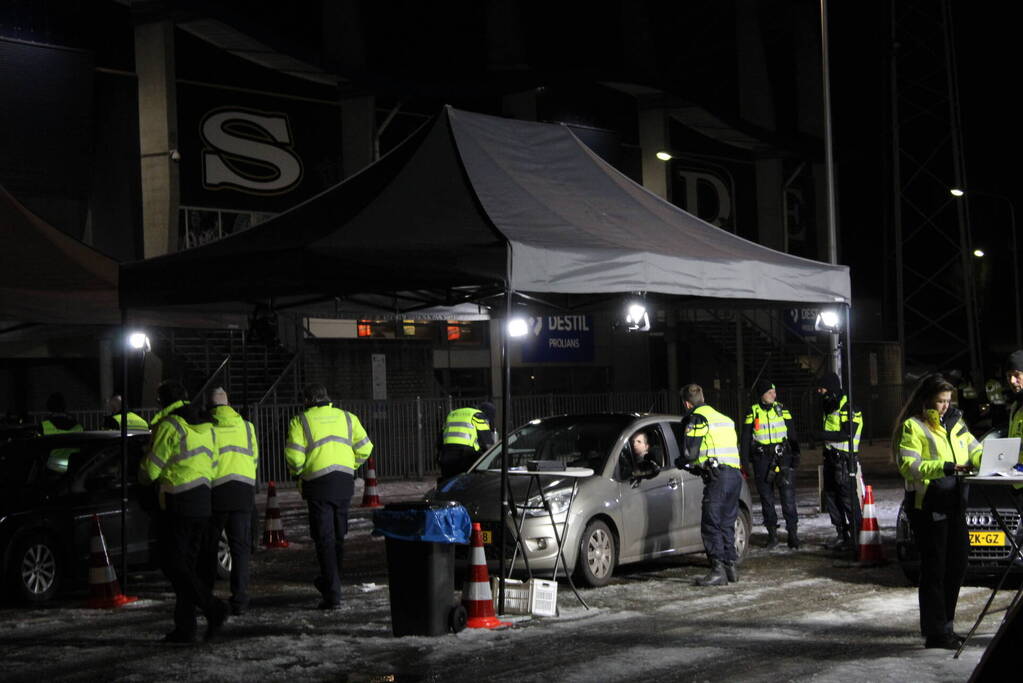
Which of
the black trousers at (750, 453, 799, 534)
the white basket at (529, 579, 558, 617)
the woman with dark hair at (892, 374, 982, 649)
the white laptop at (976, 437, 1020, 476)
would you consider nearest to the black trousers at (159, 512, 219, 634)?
the white basket at (529, 579, 558, 617)

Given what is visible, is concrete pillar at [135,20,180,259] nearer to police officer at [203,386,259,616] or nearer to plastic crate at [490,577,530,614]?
police officer at [203,386,259,616]

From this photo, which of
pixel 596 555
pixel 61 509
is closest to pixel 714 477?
pixel 596 555

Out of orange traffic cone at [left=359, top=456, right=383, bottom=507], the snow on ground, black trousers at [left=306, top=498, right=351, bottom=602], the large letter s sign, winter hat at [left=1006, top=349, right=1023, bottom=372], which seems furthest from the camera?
the large letter s sign

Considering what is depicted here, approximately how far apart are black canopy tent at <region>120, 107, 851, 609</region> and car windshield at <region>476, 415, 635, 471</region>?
1.63 metres

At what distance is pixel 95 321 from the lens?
49.9 feet

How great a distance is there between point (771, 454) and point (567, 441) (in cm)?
317

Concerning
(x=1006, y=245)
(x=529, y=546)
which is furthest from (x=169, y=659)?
(x=1006, y=245)

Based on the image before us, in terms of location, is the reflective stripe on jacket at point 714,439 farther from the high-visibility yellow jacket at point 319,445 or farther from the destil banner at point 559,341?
the destil banner at point 559,341

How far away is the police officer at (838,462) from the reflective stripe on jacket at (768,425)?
1.44ft

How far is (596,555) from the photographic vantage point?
12734 mm

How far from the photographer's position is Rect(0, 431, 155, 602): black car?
12.4 m

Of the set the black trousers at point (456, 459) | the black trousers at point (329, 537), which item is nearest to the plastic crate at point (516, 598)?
the black trousers at point (329, 537)

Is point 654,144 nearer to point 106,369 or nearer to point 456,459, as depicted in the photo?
point 106,369

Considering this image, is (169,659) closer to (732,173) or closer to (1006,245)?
(732,173)
